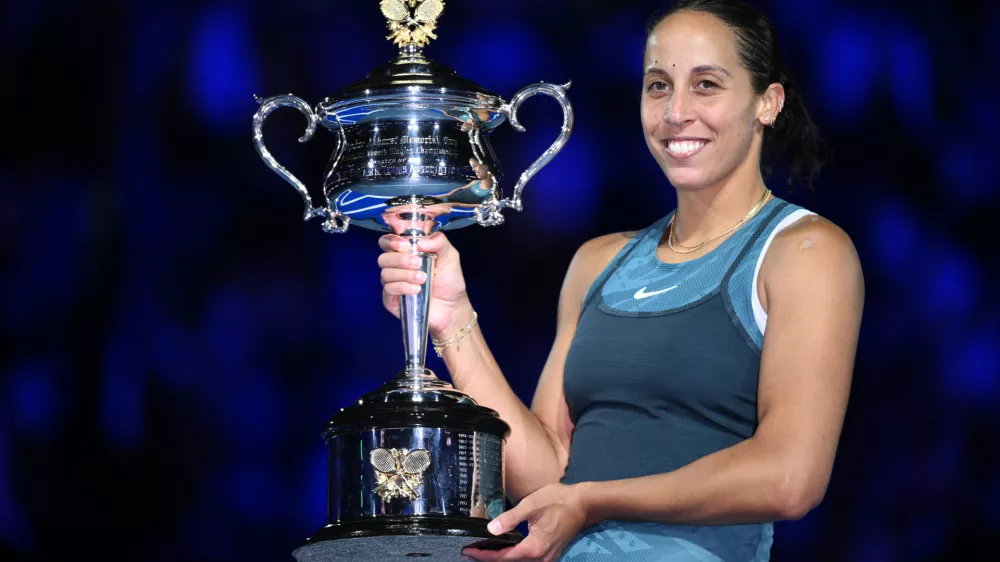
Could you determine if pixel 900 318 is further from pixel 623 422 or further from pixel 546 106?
pixel 623 422

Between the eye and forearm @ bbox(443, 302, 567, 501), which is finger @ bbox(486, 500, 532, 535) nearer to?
forearm @ bbox(443, 302, 567, 501)

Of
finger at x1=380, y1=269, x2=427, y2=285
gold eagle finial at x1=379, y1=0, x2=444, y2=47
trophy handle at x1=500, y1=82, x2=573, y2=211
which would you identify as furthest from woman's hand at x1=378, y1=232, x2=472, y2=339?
gold eagle finial at x1=379, y1=0, x2=444, y2=47

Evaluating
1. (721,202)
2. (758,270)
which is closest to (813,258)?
(758,270)

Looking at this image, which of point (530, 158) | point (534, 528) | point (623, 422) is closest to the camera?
point (534, 528)

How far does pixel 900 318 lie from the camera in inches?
95.7

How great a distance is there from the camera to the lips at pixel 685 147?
1.71m

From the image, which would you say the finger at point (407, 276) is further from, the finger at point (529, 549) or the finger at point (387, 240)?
the finger at point (529, 549)

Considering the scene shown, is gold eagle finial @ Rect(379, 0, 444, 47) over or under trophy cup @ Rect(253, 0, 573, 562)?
over

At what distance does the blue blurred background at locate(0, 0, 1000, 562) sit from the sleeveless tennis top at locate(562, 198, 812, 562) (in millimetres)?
811

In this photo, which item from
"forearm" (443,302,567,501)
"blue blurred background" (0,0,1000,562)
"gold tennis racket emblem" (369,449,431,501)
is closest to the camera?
"gold tennis racket emblem" (369,449,431,501)

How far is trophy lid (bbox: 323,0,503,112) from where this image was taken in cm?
171

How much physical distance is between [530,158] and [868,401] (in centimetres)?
69

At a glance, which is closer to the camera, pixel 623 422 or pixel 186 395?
pixel 623 422

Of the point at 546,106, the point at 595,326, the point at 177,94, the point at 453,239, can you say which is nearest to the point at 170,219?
the point at 177,94
